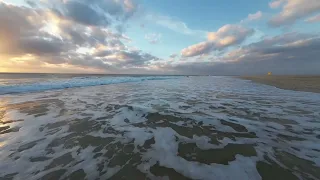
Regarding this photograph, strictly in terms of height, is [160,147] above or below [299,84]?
below

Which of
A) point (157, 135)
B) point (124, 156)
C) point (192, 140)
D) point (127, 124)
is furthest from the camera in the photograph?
point (127, 124)

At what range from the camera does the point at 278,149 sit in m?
3.61

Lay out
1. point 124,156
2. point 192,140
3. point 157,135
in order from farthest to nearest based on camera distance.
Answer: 1. point 157,135
2. point 192,140
3. point 124,156

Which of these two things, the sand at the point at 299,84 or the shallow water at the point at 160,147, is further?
the sand at the point at 299,84

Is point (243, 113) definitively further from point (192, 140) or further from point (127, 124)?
point (127, 124)

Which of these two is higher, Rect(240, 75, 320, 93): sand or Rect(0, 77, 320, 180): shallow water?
Rect(240, 75, 320, 93): sand

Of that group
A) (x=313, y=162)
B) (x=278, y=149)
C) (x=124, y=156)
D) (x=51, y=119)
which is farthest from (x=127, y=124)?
(x=313, y=162)

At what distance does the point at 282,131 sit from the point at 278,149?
144cm

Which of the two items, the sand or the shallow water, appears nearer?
the shallow water

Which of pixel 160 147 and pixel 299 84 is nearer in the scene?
pixel 160 147

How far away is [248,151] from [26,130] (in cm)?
622

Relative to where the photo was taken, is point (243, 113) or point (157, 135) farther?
point (243, 113)

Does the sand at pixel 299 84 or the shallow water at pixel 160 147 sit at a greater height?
the sand at pixel 299 84

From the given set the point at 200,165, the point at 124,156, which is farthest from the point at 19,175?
the point at 200,165
